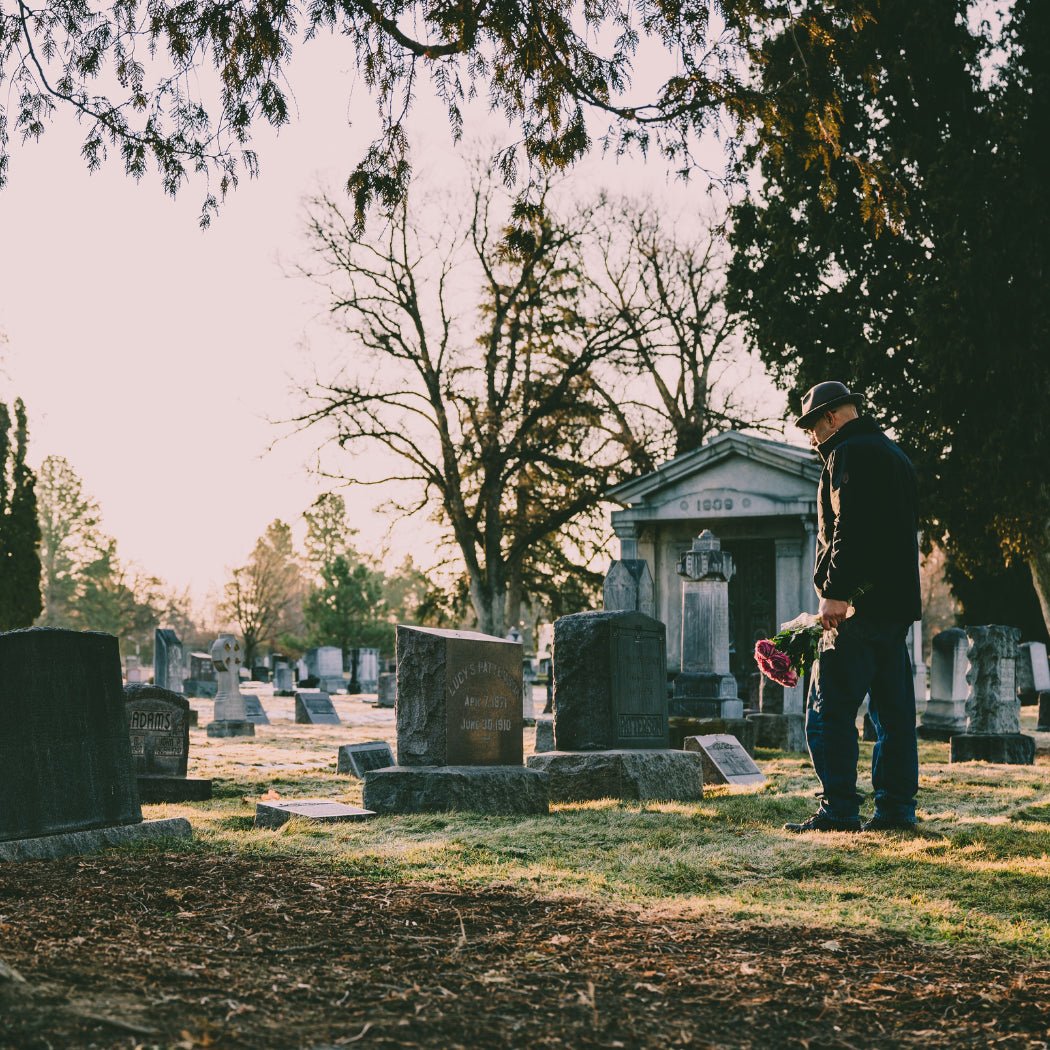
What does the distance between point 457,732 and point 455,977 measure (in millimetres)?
4610

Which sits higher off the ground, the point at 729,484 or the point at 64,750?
the point at 729,484

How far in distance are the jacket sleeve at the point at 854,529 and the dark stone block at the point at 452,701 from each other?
277cm

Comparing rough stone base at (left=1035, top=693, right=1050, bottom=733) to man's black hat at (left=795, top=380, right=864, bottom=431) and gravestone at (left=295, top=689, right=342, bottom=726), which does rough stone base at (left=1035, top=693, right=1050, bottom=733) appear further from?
man's black hat at (left=795, top=380, right=864, bottom=431)

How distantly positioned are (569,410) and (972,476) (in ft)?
44.6

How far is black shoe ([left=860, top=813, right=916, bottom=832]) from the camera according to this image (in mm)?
6137

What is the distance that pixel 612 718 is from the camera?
897 cm

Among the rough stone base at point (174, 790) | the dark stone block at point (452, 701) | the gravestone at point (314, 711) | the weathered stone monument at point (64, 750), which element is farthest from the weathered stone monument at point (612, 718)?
the gravestone at point (314, 711)

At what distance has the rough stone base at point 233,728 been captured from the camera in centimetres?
1708

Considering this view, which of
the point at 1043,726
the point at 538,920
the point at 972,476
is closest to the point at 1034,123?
the point at 972,476

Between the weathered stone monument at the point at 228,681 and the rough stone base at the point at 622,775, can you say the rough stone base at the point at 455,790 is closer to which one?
the rough stone base at the point at 622,775

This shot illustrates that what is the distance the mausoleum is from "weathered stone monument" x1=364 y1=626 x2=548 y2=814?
14065 mm

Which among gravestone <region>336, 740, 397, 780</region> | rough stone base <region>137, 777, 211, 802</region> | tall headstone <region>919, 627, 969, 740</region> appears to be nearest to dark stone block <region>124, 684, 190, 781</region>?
rough stone base <region>137, 777, 211, 802</region>

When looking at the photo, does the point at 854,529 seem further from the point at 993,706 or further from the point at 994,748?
the point at 993,706

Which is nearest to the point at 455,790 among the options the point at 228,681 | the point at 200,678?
the point at 228,681
